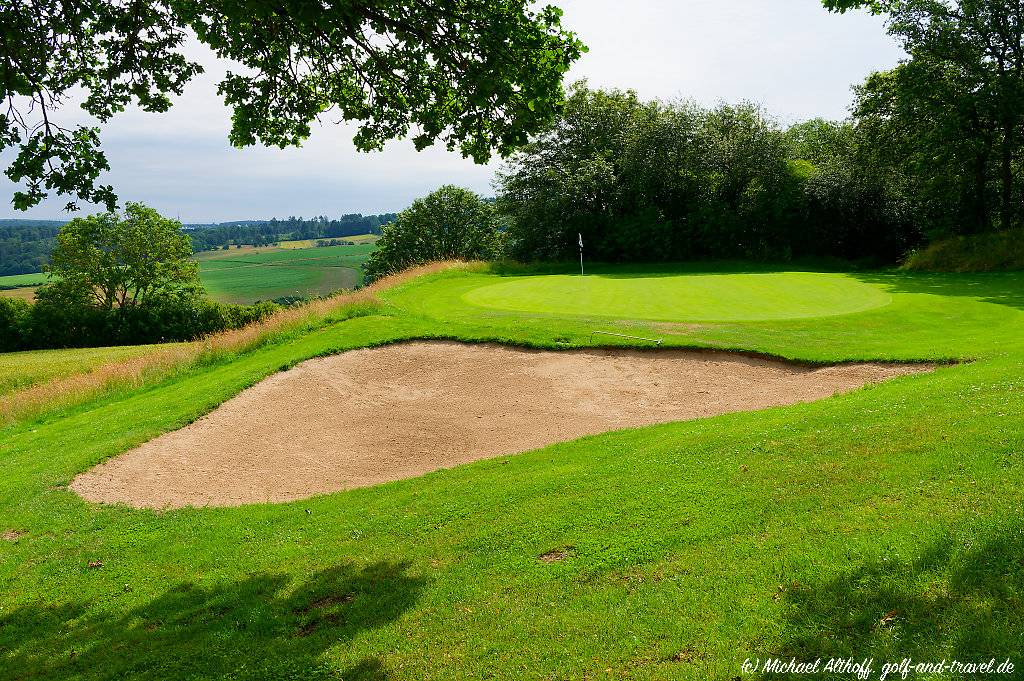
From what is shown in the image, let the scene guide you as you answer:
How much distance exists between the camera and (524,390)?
15.2 meters

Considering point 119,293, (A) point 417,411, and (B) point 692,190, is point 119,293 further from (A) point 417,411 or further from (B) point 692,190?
(A) point 417,411

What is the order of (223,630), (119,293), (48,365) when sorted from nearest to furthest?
(223,630) → (48,365) → (119,293)

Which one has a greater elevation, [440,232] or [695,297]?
[440,232]

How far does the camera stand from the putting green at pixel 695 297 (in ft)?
62.1

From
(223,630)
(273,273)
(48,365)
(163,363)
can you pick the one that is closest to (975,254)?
(163,363)

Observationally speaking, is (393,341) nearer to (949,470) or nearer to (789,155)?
(949,470)

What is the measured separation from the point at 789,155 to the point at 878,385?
119 feet

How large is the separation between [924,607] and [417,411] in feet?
36.6

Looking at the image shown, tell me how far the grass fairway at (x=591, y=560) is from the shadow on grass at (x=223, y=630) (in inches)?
1.0

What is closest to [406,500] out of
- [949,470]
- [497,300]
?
[949,470]

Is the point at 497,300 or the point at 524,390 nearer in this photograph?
the point at 524,390

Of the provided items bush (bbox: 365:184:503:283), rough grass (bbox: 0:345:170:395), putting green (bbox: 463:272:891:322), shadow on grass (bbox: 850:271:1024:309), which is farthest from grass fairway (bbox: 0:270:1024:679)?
bush (bbox: 365:184:503:283)

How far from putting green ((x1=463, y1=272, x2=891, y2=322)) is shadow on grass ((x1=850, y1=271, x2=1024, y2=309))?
190 cm

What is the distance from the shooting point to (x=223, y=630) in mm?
6160
